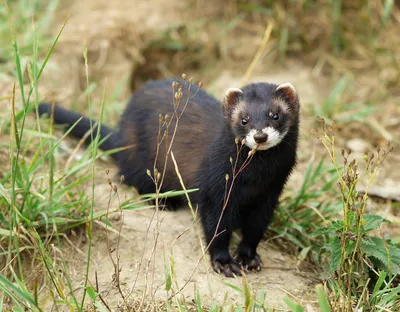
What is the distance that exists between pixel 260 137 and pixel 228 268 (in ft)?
2.98

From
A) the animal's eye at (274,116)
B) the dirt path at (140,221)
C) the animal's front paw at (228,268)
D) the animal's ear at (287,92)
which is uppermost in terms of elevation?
the animal's ear at (287,92)

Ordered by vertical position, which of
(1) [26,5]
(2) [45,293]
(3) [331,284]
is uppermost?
(1) [26,5]

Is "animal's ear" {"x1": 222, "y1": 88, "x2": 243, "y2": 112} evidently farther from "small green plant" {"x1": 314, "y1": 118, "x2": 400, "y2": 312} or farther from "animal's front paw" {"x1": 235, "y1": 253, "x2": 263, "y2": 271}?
"animal's front paw" {"x1": 235, "y1": 253, "x2": 263, "y2": 271}

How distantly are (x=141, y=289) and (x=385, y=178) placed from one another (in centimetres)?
Result: 263

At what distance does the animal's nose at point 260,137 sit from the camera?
3279 mm

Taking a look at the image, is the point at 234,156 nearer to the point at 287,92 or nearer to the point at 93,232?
the point at 287,92

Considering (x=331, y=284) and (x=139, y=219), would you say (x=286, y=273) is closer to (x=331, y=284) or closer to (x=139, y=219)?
(x=331, y=284)

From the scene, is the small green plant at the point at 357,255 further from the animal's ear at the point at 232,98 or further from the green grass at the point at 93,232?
the animal's ear at the point at 232,98

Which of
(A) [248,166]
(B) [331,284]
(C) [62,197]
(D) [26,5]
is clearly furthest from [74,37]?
(B) [331,284]

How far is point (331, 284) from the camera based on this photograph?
11.3ft

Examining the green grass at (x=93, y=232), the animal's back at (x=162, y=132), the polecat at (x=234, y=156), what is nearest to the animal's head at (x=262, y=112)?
the polecat at (x=234, y=156)

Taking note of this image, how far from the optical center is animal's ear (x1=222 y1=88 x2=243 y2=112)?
142 inches

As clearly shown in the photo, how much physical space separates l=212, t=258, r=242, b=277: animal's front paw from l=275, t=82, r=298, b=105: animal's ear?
0.98 metres

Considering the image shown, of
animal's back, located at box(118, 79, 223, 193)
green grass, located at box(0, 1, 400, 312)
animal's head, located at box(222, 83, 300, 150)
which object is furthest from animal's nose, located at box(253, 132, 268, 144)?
animal's back, located at box(118, 79, 223, 193)
